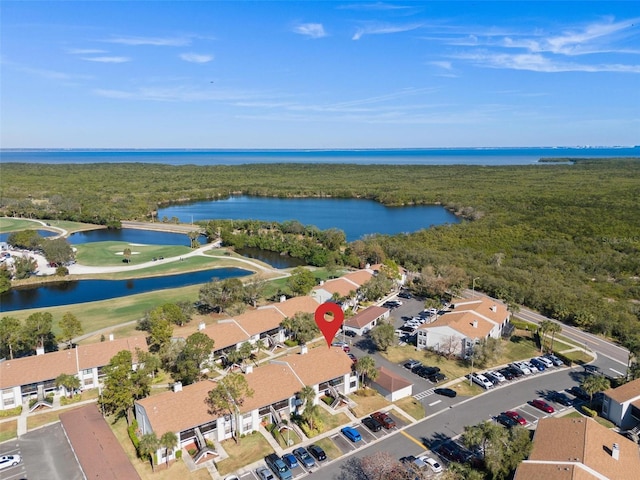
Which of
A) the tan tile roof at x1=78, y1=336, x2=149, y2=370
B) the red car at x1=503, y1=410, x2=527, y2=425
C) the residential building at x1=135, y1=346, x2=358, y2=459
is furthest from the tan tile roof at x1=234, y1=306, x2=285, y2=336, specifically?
the red car at x1=503, y1=410, x2=527, y2=425

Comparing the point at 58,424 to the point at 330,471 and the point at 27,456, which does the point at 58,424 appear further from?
the point at 330,471

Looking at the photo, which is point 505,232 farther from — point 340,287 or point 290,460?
point 290,460

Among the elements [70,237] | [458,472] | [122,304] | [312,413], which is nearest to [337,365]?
[312,413]

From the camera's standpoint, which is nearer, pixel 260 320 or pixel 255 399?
pixel 255 399

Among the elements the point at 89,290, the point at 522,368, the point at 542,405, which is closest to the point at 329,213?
the point at 89,290

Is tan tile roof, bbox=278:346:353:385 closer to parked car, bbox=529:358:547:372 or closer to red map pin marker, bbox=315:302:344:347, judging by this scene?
red map pin marker, bbox=315:302:344:347
